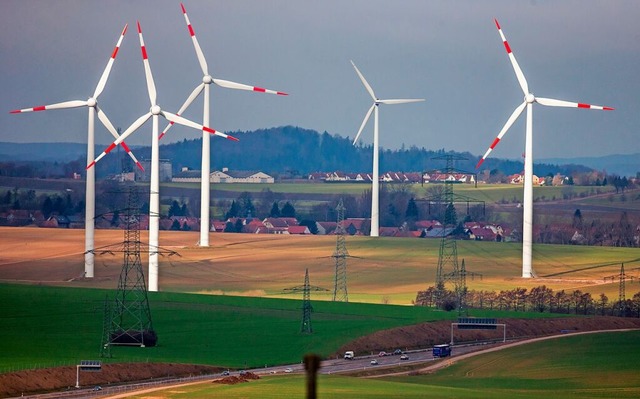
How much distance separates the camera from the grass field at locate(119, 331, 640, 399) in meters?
60.2

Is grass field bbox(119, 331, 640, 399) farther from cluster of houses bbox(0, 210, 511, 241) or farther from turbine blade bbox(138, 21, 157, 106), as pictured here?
cluster of houses bbox(0, 210, 511, 241)

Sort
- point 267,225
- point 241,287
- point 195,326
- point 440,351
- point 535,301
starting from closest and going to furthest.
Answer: point 440,351, point 195,326, point 535,301, point 241,287, point 267,225

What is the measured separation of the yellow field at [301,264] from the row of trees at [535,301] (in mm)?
2340

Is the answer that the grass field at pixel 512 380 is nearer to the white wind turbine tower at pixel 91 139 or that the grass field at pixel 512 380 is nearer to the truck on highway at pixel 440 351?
the truck on highway at pixel 440 351

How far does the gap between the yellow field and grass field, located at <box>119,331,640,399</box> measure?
26809mm

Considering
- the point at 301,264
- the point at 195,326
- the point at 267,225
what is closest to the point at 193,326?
the point at 195,326

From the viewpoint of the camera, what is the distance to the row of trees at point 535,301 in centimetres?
10375

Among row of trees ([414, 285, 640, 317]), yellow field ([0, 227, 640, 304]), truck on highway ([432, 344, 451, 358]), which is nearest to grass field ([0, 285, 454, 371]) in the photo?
row of trees ([414, 285, 640, 317])

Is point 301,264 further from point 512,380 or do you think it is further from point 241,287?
point 512,380

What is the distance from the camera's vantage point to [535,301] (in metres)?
108

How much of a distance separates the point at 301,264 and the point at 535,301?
28.6 metres

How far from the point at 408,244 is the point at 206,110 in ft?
84.9

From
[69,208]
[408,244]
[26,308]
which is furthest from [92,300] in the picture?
[69,208]

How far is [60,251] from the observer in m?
134
